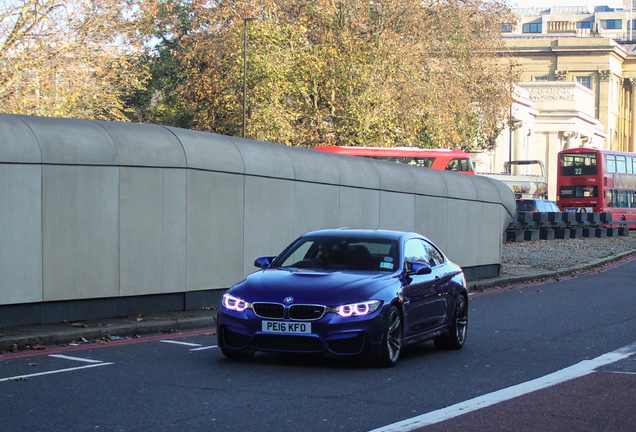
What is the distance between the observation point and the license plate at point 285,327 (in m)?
9.02

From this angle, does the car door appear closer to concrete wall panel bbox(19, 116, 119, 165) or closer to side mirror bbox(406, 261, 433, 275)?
side mirror bbox(406, 261, 433, 275)

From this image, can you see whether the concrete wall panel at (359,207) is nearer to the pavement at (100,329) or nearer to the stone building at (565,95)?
the pavement at (100,329)

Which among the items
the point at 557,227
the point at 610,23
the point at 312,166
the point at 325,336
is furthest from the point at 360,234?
the point at 610,23

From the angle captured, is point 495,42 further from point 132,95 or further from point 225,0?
point 132,95

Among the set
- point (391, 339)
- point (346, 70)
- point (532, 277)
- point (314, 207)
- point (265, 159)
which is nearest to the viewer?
point (391, 339)

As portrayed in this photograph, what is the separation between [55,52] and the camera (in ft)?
97.8

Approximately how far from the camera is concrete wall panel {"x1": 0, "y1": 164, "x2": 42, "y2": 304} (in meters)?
11.8

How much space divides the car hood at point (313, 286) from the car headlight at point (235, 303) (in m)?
0.04

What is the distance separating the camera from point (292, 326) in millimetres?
9031

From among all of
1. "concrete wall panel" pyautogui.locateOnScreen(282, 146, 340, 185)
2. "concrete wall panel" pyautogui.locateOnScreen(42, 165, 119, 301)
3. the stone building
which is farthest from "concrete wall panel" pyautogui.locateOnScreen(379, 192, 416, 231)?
the stone building

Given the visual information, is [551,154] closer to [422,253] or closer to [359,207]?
[359,207]

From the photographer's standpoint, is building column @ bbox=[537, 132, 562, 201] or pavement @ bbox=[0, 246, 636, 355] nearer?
pavement @ bbox=[0, 246, 636, 355]

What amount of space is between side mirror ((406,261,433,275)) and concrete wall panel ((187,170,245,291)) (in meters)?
5.12

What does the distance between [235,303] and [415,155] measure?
34.5 m
